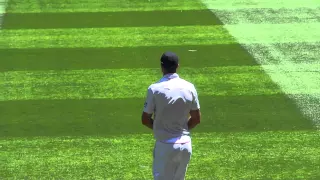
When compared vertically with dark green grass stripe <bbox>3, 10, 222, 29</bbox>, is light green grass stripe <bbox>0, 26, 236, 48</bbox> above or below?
below

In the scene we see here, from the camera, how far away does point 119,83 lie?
13.1 metres

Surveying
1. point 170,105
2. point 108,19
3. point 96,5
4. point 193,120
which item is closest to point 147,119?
point 170,105

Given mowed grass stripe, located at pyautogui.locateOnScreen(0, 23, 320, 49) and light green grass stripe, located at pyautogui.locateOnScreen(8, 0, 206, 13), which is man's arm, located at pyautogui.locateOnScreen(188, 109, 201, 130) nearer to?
mowed grass stripe, located at pyautogui.locateOnScreen(0, 23, 320, 49)

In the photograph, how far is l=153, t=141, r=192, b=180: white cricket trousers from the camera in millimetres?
7355

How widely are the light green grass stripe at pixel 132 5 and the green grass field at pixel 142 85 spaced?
1.1 inches

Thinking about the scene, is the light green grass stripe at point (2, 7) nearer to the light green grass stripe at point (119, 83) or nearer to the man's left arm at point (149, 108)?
the light green grass stripe at point (119, 83)

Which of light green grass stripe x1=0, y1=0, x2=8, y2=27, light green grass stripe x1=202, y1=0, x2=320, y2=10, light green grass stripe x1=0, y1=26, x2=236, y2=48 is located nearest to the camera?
light green grass stripe x1=0, y1=26, x2=236, y2=48

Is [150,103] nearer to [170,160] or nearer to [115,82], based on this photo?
[170,160]

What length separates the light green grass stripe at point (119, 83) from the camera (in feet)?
41.5

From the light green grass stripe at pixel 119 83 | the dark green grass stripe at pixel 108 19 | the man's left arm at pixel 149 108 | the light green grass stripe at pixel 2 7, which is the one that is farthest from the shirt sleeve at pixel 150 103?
the light green grass stripe at pixel 2 7

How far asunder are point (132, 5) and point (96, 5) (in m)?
0.95

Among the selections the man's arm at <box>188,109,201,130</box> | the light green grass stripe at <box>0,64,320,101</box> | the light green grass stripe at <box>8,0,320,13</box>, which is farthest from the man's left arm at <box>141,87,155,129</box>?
the light green grass stripe at <box>8,0,320,13</box>

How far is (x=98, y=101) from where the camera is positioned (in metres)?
12.3

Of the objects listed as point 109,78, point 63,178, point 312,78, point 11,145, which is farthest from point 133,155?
point 312,78
